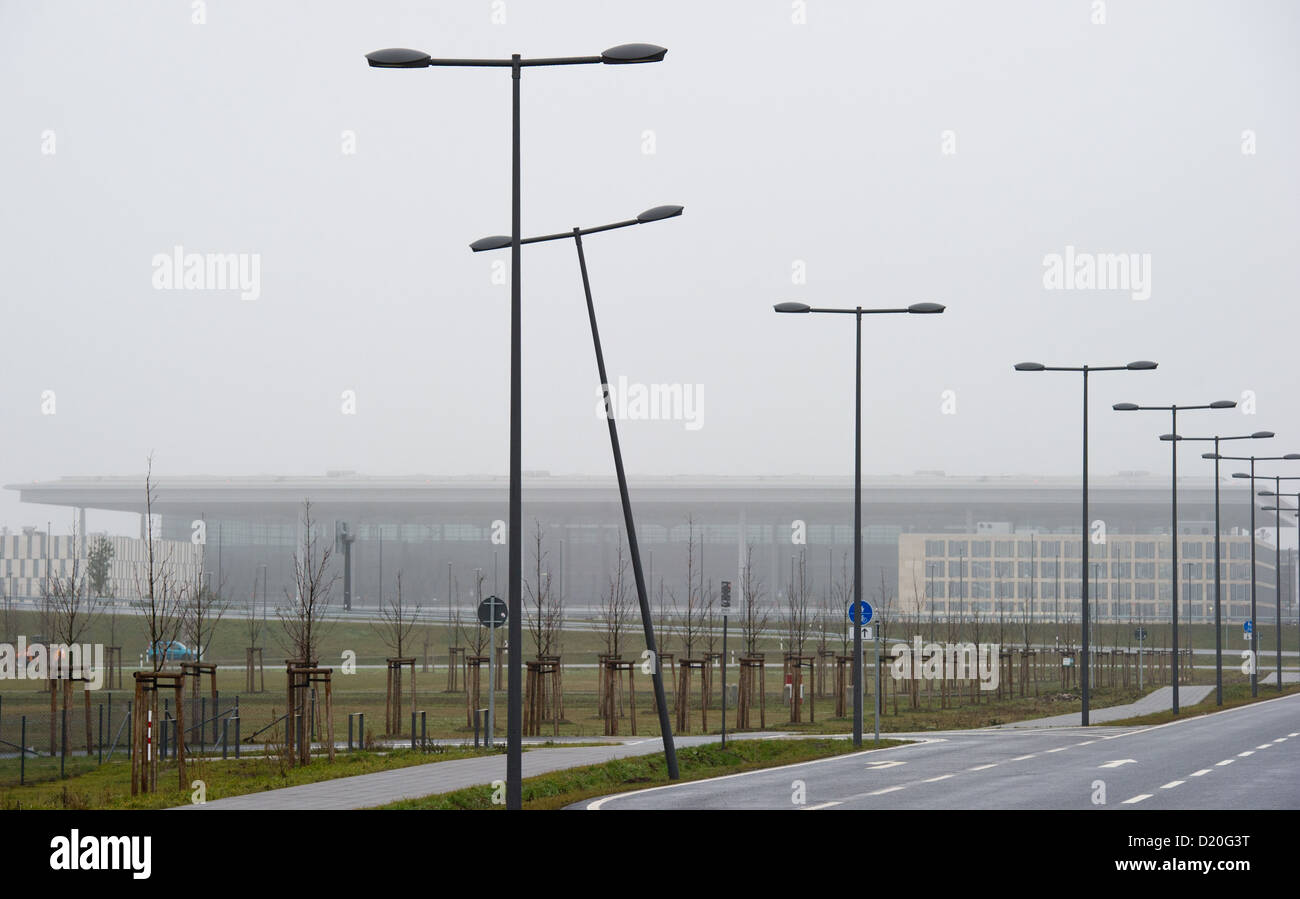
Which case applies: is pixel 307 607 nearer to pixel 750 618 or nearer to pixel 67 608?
pixel 750 618

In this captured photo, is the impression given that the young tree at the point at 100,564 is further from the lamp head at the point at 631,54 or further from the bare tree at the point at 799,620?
the lamp head at the point at 631,54

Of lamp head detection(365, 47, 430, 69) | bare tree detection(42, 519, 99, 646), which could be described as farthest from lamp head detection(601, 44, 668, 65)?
bare tree detection(42, 519, 99, 646)

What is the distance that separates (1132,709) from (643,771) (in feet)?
93.4

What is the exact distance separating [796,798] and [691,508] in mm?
109703

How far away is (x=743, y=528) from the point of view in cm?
12812

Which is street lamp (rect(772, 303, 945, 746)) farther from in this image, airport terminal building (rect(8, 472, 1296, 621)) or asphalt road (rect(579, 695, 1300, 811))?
airport terminal building (rect(8, 472, 1296, 621))

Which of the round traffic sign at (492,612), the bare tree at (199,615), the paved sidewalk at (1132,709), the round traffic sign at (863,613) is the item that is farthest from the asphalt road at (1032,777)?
the bare tree at (199,615)

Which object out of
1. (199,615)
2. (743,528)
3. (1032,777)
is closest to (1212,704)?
(1032,777)

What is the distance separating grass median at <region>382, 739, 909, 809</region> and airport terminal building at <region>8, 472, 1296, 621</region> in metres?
92.2

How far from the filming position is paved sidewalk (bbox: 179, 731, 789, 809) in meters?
18.8

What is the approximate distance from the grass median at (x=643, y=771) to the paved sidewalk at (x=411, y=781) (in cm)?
59

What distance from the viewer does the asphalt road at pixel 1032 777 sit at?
1834 centimetres
